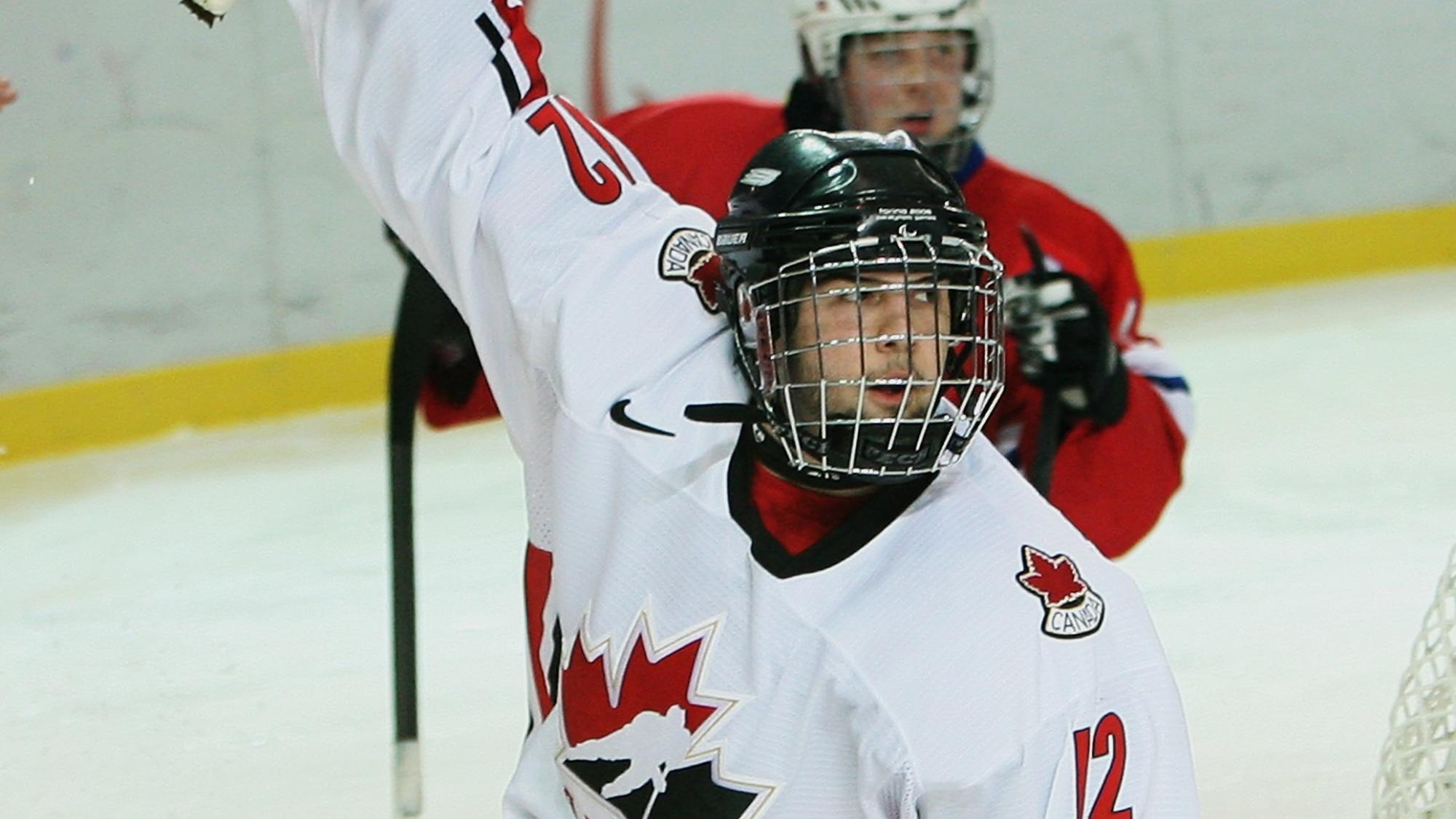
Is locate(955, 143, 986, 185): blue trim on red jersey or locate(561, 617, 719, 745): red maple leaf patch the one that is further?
locate(955, 143, 986, 185): blue trim on red jersey

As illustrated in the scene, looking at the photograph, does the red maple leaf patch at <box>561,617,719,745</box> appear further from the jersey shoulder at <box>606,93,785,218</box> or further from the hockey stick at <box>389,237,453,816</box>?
the jersey shoulder at <box>606,93,785,218</box>

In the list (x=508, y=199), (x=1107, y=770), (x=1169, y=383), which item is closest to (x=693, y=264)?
(x=508, y=199)

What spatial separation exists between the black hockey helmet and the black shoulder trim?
1.2 inches

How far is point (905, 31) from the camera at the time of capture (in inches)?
87.5

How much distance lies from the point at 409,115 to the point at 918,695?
63cm

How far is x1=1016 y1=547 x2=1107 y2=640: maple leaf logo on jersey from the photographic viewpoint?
1.28 m

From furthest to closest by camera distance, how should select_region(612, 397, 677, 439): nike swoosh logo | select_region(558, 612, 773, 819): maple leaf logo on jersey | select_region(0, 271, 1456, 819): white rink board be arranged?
select_region(0, 271, 1456, 819): white rink board < select_region(612, 397, 677, 439): nike swoosh logo < select_region(558, 612, 773, 819): maple leaf logo on jersey

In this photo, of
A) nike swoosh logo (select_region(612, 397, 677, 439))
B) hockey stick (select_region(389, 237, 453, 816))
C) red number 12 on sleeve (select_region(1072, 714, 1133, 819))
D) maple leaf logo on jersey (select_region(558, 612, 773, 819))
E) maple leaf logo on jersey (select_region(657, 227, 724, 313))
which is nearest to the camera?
red number 12 on sleeve (select_region(1072, 714, 1133, 819))

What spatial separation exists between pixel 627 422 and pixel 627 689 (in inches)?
7.9

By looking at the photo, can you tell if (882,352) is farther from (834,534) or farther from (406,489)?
(406,489)

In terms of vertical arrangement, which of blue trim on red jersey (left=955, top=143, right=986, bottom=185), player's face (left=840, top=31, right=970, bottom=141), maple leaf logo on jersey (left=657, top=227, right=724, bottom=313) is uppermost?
maple leaf logo on jersey (left=657, top=227, right=724, bottom=313)

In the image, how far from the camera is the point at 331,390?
496 cm

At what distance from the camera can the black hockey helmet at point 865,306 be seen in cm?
132

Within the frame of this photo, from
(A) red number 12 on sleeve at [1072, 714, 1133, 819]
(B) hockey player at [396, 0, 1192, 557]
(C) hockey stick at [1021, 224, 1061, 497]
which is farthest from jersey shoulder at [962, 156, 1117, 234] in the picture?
(A) red number 12 on sleeve at [1072, 714, 1133, 819]
